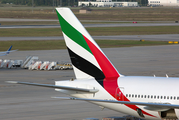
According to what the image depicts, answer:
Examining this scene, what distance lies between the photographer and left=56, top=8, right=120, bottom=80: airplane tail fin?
2170cm

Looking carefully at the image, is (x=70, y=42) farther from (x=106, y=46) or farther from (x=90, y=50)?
(x=106, y=46)

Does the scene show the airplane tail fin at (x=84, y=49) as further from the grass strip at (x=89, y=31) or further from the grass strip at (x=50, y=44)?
the grass strip at (x=89, y=31)

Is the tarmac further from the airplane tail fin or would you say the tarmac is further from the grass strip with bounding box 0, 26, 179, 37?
the grass strip with bounding box 0, 26, 179, 37

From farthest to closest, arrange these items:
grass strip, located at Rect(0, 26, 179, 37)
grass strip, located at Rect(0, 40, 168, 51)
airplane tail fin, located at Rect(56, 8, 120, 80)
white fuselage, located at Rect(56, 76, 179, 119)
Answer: grass strip, located at Rect(0, 26, 179, 37)
grass strip, located at Rect(0, 40, 168, 51)
airplane tail fin, located at Rect(56, 8, 120, 80)
white fuselage, located at Rect(56, 76, 179, 119)


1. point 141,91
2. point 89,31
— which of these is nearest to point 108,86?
point 141,91

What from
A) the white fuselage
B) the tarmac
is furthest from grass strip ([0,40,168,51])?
the white fuselage

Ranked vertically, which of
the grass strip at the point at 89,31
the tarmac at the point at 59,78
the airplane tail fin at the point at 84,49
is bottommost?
the grass strip at the point at 89,31

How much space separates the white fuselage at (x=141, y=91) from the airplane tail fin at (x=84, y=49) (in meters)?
0.70

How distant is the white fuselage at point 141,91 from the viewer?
1925cm

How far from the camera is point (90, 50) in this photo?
21.7 m

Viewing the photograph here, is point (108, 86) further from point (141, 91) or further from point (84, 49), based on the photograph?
point (84, 49)

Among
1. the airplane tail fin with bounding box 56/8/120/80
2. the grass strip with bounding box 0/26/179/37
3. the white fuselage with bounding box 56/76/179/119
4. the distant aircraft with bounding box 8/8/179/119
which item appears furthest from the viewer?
the grass strip with bounding box 0/26/179/37

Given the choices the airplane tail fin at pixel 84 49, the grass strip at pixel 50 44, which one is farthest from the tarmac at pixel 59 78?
the grass strip at pixel 50 44

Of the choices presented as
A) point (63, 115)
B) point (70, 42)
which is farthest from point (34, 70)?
point (70, 42)
